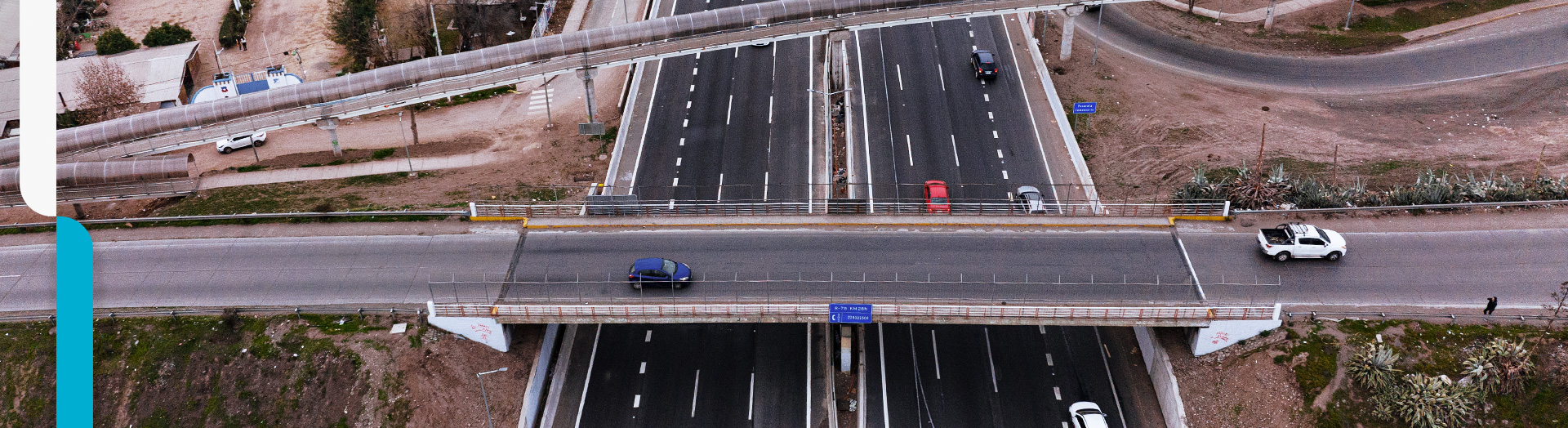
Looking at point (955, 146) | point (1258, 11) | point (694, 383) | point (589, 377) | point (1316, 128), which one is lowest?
point (694, 383)

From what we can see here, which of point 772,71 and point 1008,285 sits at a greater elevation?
point 772,71

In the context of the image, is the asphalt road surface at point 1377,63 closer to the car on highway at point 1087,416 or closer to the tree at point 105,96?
the car on highway at point 1087,416

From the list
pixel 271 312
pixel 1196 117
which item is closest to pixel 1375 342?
pixel 1196 117

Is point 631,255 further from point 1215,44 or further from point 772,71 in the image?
point 1215,44

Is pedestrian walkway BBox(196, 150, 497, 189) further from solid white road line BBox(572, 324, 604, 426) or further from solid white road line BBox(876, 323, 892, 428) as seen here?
solid white road line BBox(876, 323, 892, 428)

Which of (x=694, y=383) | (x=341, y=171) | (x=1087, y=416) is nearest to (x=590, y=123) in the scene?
(x=341, y=171)

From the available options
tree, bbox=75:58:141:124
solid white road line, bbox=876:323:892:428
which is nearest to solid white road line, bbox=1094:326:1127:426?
solid white road line, bbox=876:323:892:428

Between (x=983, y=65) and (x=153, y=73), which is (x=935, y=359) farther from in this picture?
(x=153, y=73)
